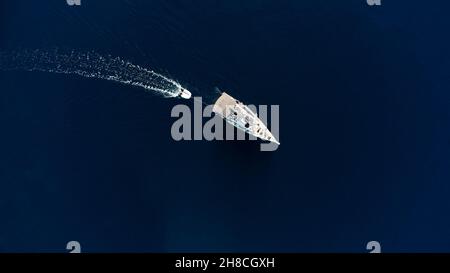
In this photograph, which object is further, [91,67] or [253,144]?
[91,67]

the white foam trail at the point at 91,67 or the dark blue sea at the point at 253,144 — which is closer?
the dark blue sea at the point at 253,144

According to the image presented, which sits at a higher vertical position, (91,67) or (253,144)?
(91,67)

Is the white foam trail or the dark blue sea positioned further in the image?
the white foam trail
